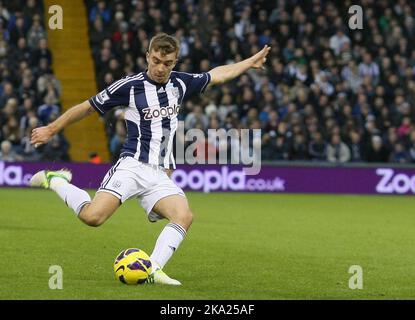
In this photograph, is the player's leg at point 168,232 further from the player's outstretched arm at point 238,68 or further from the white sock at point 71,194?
the player's outstretched arm at point 238,68

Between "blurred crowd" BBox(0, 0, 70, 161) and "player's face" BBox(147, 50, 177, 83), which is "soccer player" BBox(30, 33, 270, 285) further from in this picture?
"blurred crowd" BBox(0, 0, 70, 161)

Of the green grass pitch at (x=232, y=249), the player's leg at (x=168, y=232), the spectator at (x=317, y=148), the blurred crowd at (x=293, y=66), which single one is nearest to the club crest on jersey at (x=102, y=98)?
the player's leg at (x=168, y=232)

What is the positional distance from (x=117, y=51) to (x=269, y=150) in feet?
14.5

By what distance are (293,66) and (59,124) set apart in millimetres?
15646

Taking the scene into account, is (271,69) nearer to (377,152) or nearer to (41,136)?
(377,152)

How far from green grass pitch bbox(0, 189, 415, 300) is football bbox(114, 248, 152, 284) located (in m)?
0.10

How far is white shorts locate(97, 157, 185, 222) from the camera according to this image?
923cm

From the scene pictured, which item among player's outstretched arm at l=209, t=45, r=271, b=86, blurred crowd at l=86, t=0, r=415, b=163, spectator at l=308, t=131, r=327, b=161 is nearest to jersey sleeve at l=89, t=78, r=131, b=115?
player's outstretched arm at l=209, t=45, r=271, b=86

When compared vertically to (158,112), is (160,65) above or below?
above

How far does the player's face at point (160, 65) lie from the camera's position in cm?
908

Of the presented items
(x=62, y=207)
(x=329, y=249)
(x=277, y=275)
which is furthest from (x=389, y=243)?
(x=62, y=207)

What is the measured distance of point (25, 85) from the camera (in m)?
23.0

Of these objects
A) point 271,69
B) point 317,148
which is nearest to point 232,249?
point 317,148

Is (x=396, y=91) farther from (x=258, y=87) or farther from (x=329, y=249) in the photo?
(x=329, y=249)
